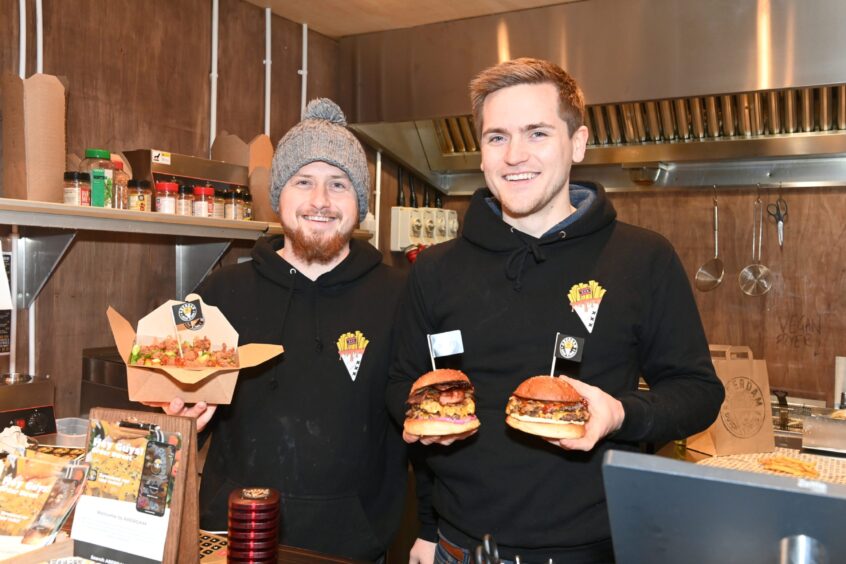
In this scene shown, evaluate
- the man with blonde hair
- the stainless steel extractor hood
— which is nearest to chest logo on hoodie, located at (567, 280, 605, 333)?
the man with blonde hair

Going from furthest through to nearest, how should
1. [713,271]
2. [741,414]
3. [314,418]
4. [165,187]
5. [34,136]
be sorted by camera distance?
[713,271] < [741,414] < [165,187] < [34,136] < [314,418]

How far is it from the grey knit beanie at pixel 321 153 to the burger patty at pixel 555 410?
36.3 inches

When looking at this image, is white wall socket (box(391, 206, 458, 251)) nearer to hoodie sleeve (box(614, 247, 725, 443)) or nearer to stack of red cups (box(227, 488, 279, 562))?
hoodie sleeve (box(614, 247, 725, 443))

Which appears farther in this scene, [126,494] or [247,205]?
[247,205]

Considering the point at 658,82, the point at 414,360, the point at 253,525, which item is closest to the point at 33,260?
the point at 414,360

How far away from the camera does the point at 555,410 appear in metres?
1.42

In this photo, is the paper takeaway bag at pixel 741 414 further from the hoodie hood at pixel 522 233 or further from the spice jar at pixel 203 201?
the spice jar at pixel 203 201

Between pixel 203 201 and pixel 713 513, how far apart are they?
238cm

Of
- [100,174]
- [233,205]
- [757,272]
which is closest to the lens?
[100,174]

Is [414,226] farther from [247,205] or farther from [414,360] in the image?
[414,360]

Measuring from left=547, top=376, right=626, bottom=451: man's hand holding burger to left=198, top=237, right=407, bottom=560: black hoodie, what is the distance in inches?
26.9

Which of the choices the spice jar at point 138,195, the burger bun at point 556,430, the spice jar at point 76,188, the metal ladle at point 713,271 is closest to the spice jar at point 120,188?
the spice jar at point 138,195

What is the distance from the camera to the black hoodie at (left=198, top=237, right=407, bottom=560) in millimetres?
1905

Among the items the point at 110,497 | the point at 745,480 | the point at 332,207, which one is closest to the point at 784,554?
the point at 745,480
